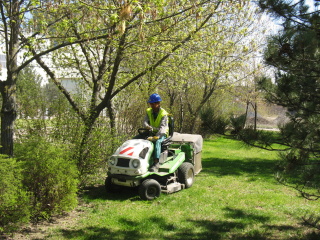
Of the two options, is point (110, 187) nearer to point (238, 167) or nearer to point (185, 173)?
point (185, 173)

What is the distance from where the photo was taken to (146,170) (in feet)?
Answer: 22.9

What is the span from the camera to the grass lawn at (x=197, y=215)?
530 centimetres

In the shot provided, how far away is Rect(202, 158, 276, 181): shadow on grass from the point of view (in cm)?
1070

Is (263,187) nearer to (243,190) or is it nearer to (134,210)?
(243,190)

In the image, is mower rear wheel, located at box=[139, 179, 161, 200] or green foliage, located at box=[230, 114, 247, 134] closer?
green foliage, located at box=[230, 114, 247, 134]

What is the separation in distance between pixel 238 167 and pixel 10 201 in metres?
8.88

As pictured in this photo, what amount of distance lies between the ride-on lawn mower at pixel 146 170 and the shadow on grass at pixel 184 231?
1058mm

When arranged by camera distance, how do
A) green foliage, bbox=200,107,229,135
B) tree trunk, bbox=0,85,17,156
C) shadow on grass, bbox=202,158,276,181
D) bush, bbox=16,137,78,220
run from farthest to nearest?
shadow on grass, bbox=202,158,276,181, tree trunk, bbox=0,85,17,156, bush, bbox=16,137,78,220, green foliage, bbox=200,107,229,135

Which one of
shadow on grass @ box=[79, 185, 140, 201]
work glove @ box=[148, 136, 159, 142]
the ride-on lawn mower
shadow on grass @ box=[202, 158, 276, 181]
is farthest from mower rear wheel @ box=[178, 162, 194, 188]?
Result: shadow on grass @ box=[202, 158, 276, 181]

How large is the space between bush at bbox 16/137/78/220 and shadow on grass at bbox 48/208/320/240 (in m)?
0.56

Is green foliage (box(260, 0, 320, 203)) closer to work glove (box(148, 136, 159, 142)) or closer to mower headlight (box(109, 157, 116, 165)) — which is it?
work glove (box(148, 136, 159, 142))

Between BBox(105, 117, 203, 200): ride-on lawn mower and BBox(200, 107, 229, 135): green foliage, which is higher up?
BBox(200, 107, 229, 135): green foliage

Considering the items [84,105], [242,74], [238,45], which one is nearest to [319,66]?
[84,105]

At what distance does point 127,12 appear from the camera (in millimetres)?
3826
